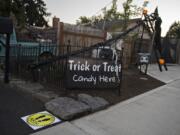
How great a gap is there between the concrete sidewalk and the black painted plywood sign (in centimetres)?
80

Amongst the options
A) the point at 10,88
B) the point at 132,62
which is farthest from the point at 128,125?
the point at 132,62

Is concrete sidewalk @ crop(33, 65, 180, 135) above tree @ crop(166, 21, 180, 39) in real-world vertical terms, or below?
below

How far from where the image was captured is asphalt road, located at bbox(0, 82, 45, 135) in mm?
3059

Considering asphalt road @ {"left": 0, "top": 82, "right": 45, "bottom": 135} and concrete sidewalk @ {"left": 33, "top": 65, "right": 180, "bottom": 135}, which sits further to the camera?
concrete sidewalk @ {"left": 33, "top": 65, "right": 180, "bottom": 135}

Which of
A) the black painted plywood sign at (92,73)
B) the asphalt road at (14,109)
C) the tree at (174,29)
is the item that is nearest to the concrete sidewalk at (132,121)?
the asphalt road at (14,109)

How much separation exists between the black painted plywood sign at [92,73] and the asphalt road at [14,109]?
42.8 inches

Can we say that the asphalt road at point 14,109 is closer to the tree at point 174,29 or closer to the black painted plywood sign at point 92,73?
the black painted plywood sign at point 92,73

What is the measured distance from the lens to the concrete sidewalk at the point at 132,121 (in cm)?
325

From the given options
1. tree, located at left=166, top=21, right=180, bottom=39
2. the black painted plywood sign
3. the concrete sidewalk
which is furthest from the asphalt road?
tree, located at left=166, top=21, right=180, bottom=39

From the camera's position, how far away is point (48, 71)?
18.0ft

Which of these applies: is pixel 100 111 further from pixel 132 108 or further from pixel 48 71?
pixel 48 71

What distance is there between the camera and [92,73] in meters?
5.06

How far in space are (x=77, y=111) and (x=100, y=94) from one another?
148 cm

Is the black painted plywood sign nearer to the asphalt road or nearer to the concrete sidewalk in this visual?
the concrete sidewalk
